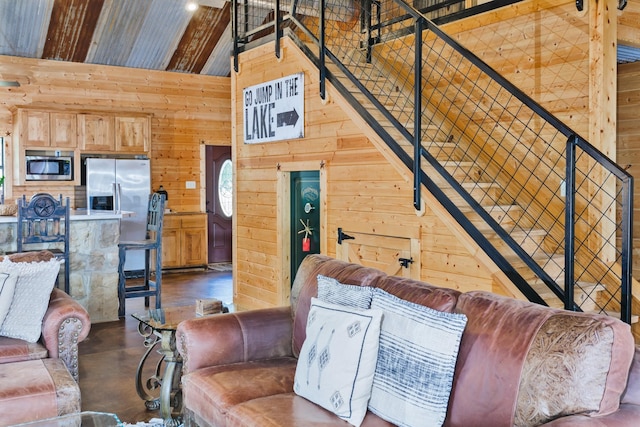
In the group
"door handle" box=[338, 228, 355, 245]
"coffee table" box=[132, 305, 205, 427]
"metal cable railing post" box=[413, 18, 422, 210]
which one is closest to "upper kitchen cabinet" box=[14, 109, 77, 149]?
"door handle" box=[338, 228, 355, 245]

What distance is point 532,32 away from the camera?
4660mm

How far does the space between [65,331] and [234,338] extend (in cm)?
112

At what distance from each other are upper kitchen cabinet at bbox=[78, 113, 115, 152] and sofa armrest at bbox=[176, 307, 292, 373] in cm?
616

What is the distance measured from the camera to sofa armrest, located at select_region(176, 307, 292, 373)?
297 cm

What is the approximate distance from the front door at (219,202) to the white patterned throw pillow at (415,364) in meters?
7.91

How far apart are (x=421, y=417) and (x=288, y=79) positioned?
415 cm

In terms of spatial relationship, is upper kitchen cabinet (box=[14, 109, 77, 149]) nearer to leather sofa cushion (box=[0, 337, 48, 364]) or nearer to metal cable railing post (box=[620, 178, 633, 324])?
leather sofa cushion (box=[0, 337, 48, 364])

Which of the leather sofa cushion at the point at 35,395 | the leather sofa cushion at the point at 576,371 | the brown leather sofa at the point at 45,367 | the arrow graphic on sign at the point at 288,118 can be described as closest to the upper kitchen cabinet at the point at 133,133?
the arrow graphic on sign at the point at 288,118

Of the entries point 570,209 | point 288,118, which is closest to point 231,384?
point 570,209

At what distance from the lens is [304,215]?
19.1 feet

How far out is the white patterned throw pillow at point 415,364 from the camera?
2162 millimetres

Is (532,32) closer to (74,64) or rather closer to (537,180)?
(537,180)

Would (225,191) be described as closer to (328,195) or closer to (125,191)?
(125,191)

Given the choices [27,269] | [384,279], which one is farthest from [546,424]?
[27,269]
